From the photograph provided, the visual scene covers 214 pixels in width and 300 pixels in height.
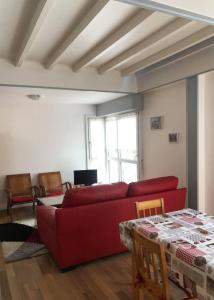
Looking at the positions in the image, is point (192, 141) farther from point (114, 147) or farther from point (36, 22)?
point (114, 147)

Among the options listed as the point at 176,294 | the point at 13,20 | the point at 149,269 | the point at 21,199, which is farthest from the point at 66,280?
the point at 13,20

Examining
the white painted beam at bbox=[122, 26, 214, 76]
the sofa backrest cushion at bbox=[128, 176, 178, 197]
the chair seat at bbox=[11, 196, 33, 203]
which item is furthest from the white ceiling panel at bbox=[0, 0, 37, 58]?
the chair seat at bbox=[11, 196, 33, 203]

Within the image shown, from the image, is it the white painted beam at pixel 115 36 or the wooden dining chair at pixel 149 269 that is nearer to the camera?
the wooden dining chair at pixel 149 269

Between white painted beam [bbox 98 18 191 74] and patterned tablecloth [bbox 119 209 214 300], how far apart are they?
1814 millimetres

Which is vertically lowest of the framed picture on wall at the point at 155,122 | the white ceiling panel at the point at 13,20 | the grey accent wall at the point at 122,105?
the framed picture on wall at the point at 155,122

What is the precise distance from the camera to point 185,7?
1720 millimetres

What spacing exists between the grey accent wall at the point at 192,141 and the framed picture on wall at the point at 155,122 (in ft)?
2.40

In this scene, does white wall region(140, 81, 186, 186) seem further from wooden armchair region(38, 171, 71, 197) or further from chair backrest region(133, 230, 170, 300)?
chair backrest region(133, 230, 170, 300)

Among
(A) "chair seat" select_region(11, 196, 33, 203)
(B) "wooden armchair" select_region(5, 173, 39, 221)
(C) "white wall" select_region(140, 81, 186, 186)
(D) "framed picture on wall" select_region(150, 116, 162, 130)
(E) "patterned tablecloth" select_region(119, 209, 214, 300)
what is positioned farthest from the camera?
(B) "wooden armchair" select_region(5, 173, 39, 221)

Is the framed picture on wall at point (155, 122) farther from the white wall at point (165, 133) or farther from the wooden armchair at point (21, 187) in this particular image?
the wooden armchair at point (21, 187)

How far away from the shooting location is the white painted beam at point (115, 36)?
7.49ft

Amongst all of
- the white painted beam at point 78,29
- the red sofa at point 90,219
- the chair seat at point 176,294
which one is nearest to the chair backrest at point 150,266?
the chair seat at point 176,294

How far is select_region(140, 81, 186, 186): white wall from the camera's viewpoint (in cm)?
379

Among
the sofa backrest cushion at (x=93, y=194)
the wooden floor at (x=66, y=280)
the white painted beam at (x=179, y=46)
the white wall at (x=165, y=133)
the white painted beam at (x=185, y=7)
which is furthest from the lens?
the white wall at (x=165, y=133)
